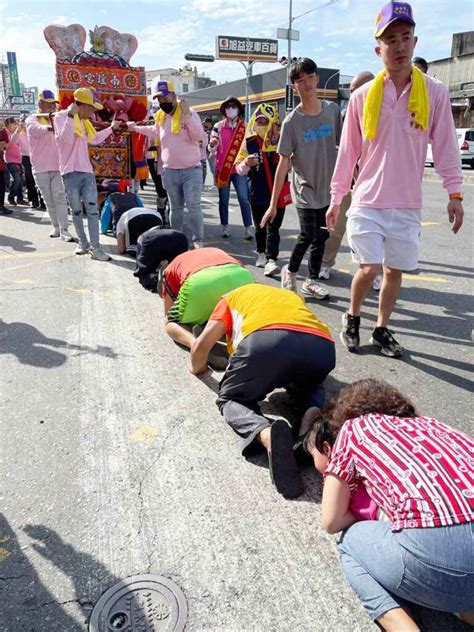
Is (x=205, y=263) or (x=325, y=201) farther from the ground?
(x=325, y=201)

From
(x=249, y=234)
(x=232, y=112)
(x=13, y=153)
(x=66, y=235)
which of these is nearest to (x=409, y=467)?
(x=249, y=234)

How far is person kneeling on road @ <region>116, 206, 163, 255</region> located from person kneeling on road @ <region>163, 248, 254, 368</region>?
265 cm

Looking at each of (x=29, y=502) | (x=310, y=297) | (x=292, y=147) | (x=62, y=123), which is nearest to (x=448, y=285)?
(x=310, y=297)

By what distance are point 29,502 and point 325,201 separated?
3.36 m

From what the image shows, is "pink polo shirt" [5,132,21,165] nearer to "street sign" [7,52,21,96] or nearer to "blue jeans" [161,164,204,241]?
"blue jeans" [161,164,204,241]

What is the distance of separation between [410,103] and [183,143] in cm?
344

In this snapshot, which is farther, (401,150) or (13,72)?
(13,72)

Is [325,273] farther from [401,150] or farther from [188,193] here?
[401,150]

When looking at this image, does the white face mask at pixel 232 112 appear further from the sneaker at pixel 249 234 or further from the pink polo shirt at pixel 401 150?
the pink polo shirt at pixel 401 150

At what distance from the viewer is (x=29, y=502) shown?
83.2 inches

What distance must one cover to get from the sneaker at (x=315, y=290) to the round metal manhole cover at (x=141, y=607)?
3244 mm

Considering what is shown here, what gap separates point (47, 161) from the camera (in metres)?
7.09

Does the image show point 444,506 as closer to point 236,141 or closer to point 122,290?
point 122,290

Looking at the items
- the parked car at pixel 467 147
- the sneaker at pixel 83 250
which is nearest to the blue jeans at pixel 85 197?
the sneaker at pixel 83 250
